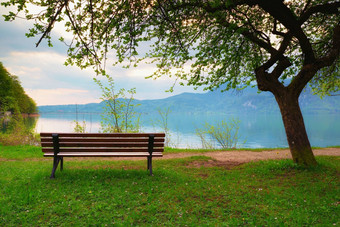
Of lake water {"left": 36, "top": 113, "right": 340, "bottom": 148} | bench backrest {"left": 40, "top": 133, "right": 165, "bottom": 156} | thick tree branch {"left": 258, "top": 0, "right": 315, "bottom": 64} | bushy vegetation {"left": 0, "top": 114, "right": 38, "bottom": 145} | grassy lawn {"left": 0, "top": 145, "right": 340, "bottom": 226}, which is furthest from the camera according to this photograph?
lake water {"left": 36, "top": 113, "right": 340, "bottom": 148}

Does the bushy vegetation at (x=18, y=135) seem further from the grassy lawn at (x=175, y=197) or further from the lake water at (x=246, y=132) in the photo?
the grassy lawn at (x=175, y=197)

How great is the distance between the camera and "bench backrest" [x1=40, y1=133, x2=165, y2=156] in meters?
6.08

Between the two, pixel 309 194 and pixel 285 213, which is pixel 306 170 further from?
pixel 285 213

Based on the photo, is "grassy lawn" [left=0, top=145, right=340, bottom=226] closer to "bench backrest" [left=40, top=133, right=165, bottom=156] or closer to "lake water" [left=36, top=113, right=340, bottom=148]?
"bench backrest" [left=40, top=133, right=165, bottom=156]

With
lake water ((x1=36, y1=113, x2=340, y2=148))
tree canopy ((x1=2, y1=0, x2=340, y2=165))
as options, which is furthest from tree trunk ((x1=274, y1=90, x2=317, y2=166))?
lake water ((x1=36, y1=113, x2=340, y2=148))

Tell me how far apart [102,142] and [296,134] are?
5525 mm

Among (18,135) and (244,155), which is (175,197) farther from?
(18,135)

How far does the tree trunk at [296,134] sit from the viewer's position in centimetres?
708

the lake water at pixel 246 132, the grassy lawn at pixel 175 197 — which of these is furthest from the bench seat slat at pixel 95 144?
the lake water at pixel 246 132

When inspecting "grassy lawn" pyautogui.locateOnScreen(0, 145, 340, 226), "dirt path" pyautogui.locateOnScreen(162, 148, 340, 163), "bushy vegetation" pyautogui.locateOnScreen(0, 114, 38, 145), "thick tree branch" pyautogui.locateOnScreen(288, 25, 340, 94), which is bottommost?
"grassy lawn" pyautogui.locateOnScreen(0, 145, 340, 226)

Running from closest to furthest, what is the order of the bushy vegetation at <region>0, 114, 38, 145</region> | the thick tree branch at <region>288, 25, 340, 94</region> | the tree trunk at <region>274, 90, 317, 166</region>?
the tree trunk at <region>274, 90, 317, 166</region>, the thick tree branch at <region>288, 25, 340, 94</region>, the bushy vegetation at <region>0, 114, 38, 145</region>

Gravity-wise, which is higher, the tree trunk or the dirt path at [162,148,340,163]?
the tree trunk

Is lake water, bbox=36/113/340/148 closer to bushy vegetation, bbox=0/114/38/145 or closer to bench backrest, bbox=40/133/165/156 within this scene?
bushy vegetation, bbox=0/114/38/145

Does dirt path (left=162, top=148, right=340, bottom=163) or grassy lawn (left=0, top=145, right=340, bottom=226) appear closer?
grassy lawn (left=0, top=145, right=340, bottom=226)
